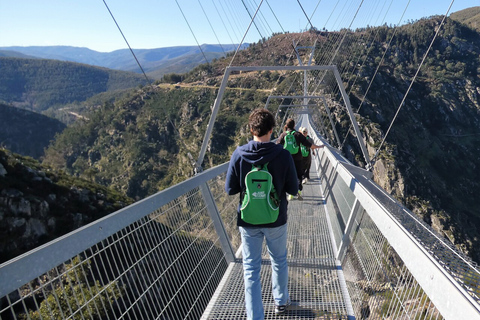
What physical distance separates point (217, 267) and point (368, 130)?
72.0 m

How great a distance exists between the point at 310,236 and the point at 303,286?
5.16ft

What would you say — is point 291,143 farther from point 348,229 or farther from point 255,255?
point 255,255

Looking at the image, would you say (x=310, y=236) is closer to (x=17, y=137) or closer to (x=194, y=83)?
(x=194, y=83)

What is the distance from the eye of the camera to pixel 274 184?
234 centimetres

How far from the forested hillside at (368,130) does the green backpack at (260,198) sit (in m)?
59.2

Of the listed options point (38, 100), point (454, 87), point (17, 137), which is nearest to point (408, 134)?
point (454, 87)

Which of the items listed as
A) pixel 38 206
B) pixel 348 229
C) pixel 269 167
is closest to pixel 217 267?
pixel 348 229

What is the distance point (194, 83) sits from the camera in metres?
101

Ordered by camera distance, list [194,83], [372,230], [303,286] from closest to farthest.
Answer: [372,230], [303,286], [194,83]

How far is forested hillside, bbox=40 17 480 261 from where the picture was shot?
70.5 meters

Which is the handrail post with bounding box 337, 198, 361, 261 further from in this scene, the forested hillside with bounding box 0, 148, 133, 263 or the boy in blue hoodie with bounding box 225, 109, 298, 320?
the forested hillside with bounding box 0, 148, 133, 263

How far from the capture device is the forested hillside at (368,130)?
231 feet

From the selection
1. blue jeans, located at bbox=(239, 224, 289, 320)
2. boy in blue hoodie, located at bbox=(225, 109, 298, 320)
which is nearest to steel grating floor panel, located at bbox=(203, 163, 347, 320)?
blue jeans, located at bbox=(239, 224, 289, 320)

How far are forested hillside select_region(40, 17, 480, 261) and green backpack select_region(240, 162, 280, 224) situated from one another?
194 ft
